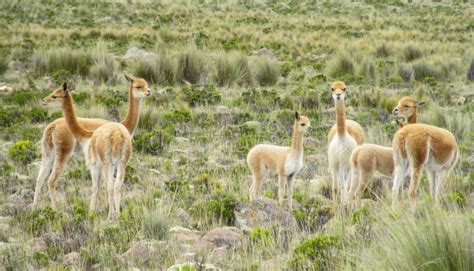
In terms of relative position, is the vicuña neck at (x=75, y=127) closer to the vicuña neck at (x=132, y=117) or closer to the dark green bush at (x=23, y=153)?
the vicuña neck at (x=132, y=117)

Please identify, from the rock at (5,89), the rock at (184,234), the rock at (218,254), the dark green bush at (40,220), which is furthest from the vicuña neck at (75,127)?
the rock at (5,89)

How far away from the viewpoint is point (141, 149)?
10.9 m

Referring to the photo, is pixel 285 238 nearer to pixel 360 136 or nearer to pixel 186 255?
pixel 186 255

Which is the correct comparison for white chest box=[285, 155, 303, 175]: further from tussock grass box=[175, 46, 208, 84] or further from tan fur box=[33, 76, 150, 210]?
tussock grass box=[175, 46, 208, 84]

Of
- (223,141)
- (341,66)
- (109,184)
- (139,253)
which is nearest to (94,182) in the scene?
(109,184)

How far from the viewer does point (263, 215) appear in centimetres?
707

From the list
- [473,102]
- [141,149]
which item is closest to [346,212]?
[141,149]

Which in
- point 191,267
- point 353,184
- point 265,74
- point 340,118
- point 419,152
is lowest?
point 265,74

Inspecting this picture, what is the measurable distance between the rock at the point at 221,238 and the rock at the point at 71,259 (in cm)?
110

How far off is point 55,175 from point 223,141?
→ 3.99 m

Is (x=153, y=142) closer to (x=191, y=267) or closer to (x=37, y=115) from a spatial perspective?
(x=37, y=115)

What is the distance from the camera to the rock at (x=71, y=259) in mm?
5800

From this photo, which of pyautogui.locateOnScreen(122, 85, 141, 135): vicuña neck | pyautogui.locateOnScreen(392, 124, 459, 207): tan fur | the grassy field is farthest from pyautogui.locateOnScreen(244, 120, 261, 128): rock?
pyautogui.locateOnScreen(392, 124, 459, 207): tan fur

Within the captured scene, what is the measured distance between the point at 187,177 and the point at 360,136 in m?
2.41
